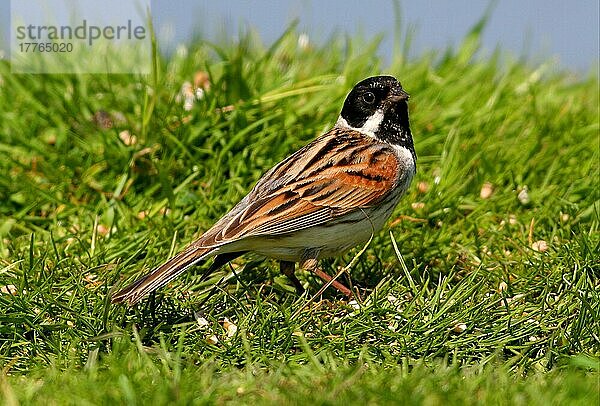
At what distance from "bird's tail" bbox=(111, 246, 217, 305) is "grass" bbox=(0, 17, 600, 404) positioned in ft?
0.47

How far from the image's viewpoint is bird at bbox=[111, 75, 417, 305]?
524 centimetres

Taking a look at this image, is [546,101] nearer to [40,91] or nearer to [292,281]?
[292,281]

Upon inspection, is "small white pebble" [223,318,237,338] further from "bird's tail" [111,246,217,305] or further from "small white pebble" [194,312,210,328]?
"bird's tail" [111,246,217,305]

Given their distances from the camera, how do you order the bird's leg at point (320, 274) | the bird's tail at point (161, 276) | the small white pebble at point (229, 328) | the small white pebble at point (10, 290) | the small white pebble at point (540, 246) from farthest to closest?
the small white pebble at point (540, 246) < the bird's leg at point (320, 274) < the small white pebble at point (10, 290) < the small white pebble at point (229, 328) < the bird's tail at point (161, 276)

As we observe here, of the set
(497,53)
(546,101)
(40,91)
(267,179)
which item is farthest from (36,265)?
(497,53)

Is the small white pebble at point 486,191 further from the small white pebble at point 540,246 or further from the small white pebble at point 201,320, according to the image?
the small white pebble at point 201,320

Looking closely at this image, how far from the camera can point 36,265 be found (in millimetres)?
5379

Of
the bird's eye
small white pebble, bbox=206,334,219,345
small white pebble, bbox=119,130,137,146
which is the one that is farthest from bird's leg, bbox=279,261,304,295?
small white pebble, bbox=119,130,137,146

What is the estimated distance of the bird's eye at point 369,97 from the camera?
5930mm

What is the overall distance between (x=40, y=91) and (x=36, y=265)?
262 cm

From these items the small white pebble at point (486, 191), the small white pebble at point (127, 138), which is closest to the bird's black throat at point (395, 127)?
the small white pebble at point (486, 191)

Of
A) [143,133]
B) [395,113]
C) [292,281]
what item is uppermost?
[395,113]

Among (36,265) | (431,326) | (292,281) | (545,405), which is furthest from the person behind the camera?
(292,281)

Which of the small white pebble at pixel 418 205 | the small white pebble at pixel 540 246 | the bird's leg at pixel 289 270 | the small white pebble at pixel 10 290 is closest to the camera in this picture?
the small white pebble at pixel 10 290
